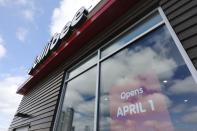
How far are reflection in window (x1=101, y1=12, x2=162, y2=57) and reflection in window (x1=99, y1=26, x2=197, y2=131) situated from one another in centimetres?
18

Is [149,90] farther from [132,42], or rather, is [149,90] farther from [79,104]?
[79,104]

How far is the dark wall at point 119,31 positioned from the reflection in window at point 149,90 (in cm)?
18

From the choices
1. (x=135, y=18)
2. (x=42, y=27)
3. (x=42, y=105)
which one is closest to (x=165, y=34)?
(x=135, y=18)

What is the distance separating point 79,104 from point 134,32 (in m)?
1.68

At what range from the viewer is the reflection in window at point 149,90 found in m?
1.79

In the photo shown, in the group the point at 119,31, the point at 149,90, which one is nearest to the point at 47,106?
the point at 119,31

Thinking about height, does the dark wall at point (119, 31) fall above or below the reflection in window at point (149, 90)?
above

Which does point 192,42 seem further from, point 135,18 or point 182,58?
point 135,18

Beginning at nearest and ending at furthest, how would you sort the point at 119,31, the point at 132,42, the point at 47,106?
the point at 132,42 → the point at 119,31 → the point at 47,106

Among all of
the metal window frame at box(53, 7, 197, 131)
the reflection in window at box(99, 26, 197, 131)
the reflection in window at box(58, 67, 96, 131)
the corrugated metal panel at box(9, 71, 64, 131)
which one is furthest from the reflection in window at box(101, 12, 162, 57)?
the corrugated metal panel at box(9, 71, 64, 131)

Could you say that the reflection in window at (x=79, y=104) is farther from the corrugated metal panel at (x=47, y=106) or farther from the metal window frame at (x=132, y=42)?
the corrugated metal panel at (x=47, y=106)

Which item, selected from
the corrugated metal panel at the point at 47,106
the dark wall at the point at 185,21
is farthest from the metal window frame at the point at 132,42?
the corrugated metal panel at the point at 47,106

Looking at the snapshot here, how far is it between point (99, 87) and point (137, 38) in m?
1.04

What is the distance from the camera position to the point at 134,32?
3.03 m
